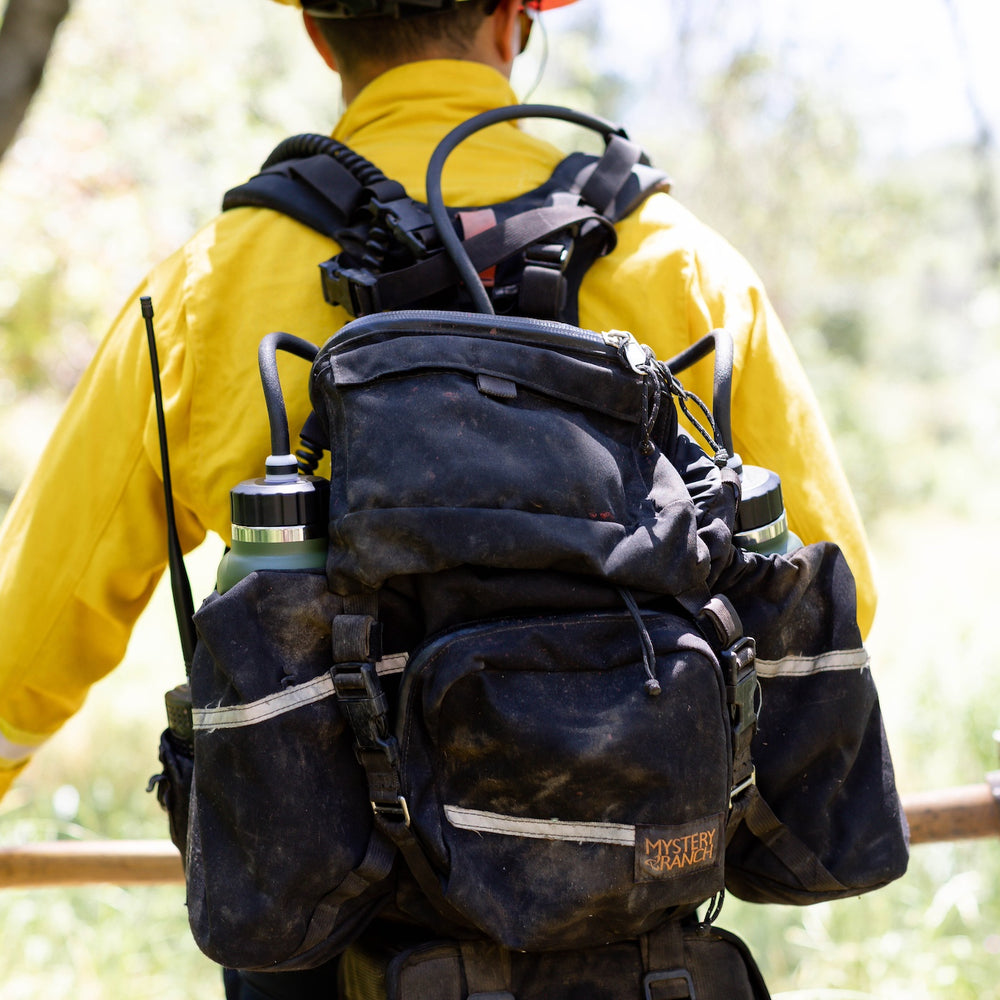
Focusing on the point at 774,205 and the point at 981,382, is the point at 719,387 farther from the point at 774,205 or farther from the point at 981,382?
the point at 774,205

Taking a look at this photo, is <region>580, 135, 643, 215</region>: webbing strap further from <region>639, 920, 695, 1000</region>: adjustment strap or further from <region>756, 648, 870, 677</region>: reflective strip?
<region>639, 920, 695, 1000</region>: adjustment strap

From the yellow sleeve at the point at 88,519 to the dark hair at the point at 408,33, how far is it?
0.50 metres

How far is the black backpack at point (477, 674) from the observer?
115 centimetres

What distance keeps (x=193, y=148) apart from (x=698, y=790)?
376 inches

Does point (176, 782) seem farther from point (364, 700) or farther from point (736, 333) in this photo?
point (736, 333)

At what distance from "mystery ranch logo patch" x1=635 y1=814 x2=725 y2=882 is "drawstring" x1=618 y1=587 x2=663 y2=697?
0.52 ft

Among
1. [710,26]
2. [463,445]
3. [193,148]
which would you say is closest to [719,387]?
[463,445]

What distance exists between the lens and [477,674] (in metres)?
1.14

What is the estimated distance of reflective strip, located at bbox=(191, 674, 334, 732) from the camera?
45.8 inches

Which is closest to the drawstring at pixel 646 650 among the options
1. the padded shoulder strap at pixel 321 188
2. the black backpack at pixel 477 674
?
the black backpack at pixel 477 674

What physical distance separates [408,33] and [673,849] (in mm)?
1310

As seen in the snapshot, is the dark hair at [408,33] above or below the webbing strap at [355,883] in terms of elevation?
above

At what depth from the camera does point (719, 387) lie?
1.37 m

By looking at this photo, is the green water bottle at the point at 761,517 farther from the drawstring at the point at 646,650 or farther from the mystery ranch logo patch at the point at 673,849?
the mystery ranch logo patch at the point at 673,849
